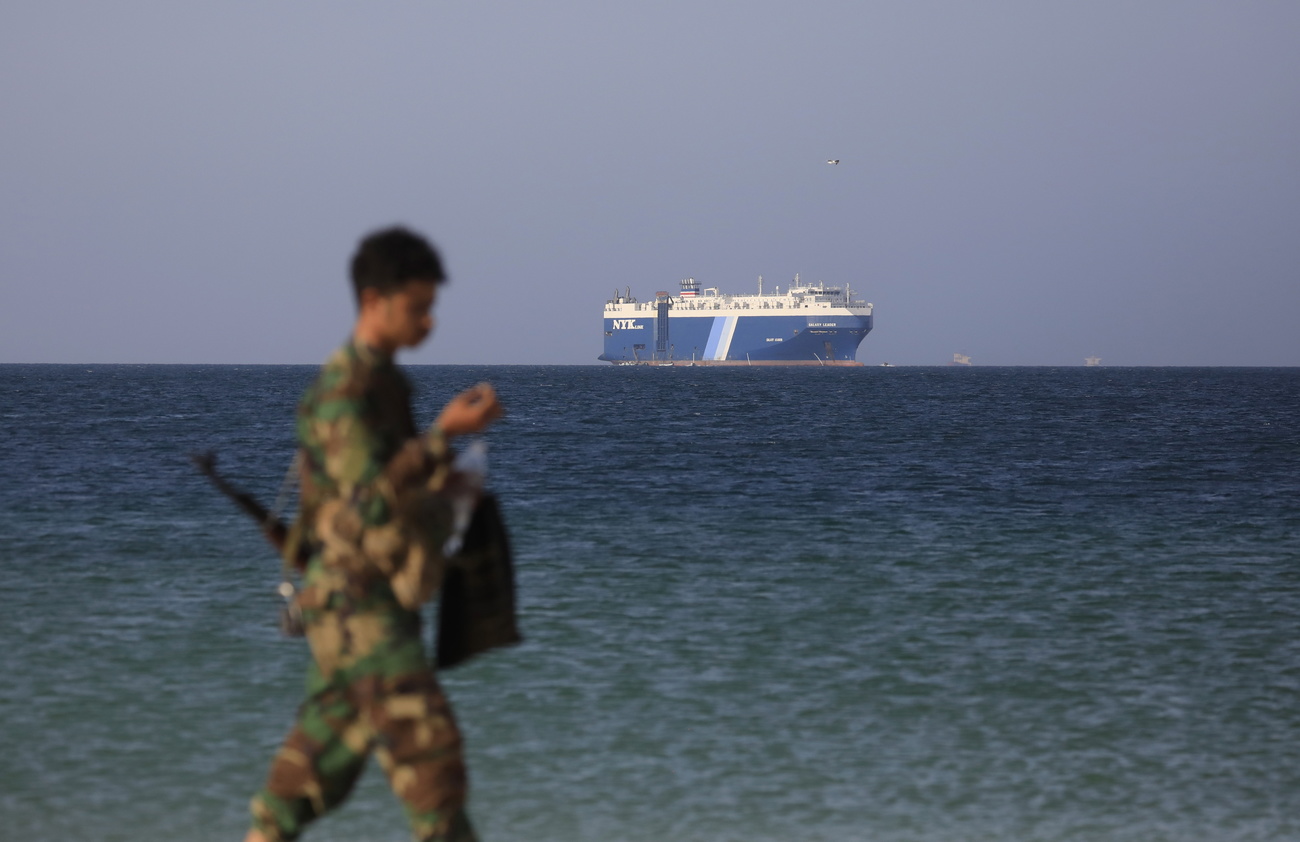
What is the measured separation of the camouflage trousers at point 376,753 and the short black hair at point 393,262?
0.82 m

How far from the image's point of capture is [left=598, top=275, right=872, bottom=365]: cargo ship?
164625 millimetres

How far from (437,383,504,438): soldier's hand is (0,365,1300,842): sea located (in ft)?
8.46

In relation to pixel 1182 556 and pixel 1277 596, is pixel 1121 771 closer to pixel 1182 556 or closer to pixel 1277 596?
pixel 1277 596

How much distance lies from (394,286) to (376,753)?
1060mm

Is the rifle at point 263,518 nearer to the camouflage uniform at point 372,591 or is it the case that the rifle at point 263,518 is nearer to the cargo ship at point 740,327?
the camouflage uniform at point 372,591

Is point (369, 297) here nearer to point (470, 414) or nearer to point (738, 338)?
point (470, 414)

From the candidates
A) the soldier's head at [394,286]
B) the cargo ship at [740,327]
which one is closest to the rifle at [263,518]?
the soldier's head at [394,286]

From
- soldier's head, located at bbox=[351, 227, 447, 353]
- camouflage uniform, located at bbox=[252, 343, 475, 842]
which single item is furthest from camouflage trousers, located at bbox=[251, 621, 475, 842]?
soldier's head, located at bbox=[351, 227, 447, 353]

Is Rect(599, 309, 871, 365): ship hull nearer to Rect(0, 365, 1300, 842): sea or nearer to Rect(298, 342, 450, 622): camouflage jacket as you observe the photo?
Rect(0, 365, 1300, 842): sea

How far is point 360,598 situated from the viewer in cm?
340

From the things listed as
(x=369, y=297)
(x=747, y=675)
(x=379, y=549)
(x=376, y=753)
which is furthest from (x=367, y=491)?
(x=747, y=675)

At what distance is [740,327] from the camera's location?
167125 millimetres

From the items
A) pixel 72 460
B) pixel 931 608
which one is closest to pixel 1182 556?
pixel 931 608

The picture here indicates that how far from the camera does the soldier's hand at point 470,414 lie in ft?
10.6
